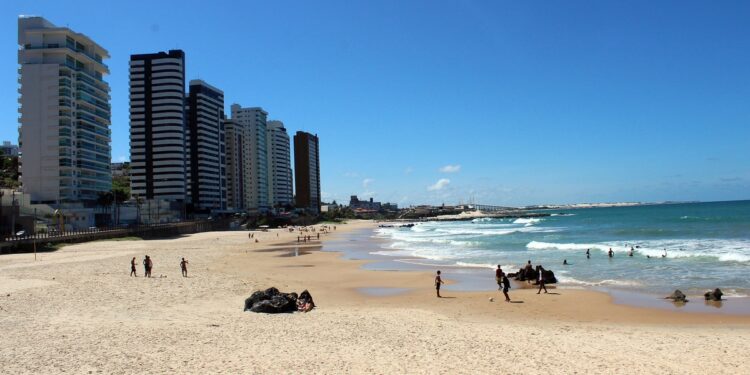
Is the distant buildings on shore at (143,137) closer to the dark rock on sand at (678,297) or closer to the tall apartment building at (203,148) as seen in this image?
the tall apartment building at (203,148)

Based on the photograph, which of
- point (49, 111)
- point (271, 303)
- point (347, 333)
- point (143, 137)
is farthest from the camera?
point (143, 137)

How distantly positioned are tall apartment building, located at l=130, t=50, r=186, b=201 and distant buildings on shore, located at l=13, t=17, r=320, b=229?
21 centimetres

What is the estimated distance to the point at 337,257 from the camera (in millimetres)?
43250

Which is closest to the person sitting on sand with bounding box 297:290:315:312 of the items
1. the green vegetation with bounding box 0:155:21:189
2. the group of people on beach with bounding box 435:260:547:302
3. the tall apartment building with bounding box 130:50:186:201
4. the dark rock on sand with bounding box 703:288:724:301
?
the group of people on beach with bounding box 435:260:547:302

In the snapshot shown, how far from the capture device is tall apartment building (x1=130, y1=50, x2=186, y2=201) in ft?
373

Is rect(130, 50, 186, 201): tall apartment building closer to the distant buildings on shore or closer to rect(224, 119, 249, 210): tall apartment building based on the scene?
the distant buildings on shore

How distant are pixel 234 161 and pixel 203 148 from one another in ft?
92.9

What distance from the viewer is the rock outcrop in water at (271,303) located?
54.1 feet

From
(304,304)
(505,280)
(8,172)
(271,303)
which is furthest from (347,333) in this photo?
(8,172)

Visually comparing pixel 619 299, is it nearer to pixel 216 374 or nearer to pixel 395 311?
pixel 395 311

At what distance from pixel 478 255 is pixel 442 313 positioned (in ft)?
74.6

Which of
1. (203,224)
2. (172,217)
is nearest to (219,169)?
(172,217)

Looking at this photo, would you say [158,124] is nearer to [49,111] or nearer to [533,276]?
[49,111]

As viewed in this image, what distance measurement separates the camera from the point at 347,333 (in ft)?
44.7
